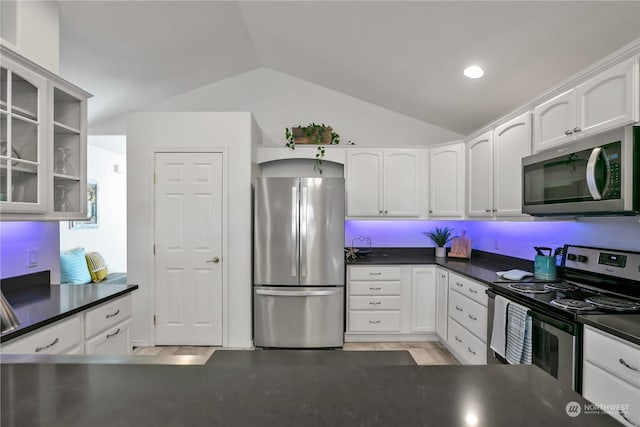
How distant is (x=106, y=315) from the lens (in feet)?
6.52

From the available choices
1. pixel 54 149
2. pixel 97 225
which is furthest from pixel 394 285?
pixel 97 225

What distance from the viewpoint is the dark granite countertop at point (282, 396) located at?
0.55 metres

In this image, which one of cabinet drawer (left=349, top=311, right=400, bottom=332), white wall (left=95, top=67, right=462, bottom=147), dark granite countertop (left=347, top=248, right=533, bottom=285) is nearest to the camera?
dark granite countertop (left=347, top=248, right=533, bottom=285)

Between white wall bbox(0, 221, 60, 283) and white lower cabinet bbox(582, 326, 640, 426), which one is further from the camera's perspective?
white wall bbox(0, 221, 60, 283)

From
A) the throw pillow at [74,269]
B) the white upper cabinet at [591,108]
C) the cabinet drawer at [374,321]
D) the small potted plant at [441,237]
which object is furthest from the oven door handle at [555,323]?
the throw pillow at [74,269]

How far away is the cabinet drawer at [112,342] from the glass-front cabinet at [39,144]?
79cm

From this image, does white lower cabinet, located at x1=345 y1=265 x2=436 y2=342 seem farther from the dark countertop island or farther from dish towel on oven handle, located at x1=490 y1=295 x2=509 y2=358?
the dark countertop island

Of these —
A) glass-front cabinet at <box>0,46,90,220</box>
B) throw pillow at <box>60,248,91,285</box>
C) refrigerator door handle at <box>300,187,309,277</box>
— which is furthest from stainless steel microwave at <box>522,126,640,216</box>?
throw pillow at <box>60,248,91,285</box>

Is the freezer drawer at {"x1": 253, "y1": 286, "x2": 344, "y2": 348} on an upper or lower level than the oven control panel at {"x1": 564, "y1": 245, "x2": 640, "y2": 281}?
lower

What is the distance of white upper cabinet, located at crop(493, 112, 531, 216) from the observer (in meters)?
2.51

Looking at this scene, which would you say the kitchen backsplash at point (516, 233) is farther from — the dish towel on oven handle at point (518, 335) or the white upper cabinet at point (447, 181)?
the dish towel on oven handle at point (518, 335)

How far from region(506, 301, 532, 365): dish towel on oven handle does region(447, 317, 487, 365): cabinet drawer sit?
1.44ft

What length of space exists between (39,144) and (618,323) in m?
3.23

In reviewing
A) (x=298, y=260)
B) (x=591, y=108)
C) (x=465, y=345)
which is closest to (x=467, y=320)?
(x=465, y=345)
